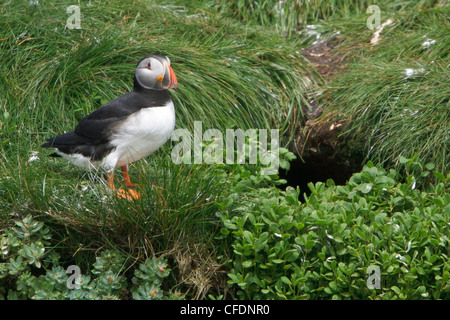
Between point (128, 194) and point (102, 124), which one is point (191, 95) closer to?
point (102, 124)

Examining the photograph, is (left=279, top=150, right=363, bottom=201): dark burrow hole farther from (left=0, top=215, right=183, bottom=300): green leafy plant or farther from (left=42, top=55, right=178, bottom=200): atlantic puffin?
(left=0, top=215, right=183, bottom=300): green leafy plant

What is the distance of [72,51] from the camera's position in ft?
14.8

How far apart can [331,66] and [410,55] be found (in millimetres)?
635

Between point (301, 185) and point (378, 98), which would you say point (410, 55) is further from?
point (301, 185)

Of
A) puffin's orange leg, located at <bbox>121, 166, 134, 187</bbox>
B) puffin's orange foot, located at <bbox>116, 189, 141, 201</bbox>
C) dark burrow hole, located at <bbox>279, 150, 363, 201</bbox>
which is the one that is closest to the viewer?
puffin's orange foot, located at <bbox>116, 189, 141, 201</bbox>

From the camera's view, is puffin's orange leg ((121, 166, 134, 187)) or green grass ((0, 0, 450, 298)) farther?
puffin's orange leg ((121, 166, 134, 187))

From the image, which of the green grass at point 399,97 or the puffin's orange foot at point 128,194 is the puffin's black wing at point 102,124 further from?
the green grass at point 399,97

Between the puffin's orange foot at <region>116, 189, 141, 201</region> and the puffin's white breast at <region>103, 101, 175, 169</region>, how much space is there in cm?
29

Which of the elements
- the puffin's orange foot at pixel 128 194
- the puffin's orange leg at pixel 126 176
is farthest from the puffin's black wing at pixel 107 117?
the puffin's orange foot at pixel 128 194

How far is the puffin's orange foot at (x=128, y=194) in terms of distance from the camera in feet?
10.2

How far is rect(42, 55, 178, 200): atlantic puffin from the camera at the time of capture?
11.1ft

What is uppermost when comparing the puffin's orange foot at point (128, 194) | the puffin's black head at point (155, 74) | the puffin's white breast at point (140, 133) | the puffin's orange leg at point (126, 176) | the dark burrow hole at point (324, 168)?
the puffin's black head at point (155, 74)

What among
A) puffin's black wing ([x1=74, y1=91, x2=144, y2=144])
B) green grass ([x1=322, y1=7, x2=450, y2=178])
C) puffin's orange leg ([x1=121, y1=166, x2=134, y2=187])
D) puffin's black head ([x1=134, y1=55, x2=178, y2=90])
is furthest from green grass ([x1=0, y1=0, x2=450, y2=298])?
puffin's black head ([x1=134, y1=55, x2=178, y2=90])
